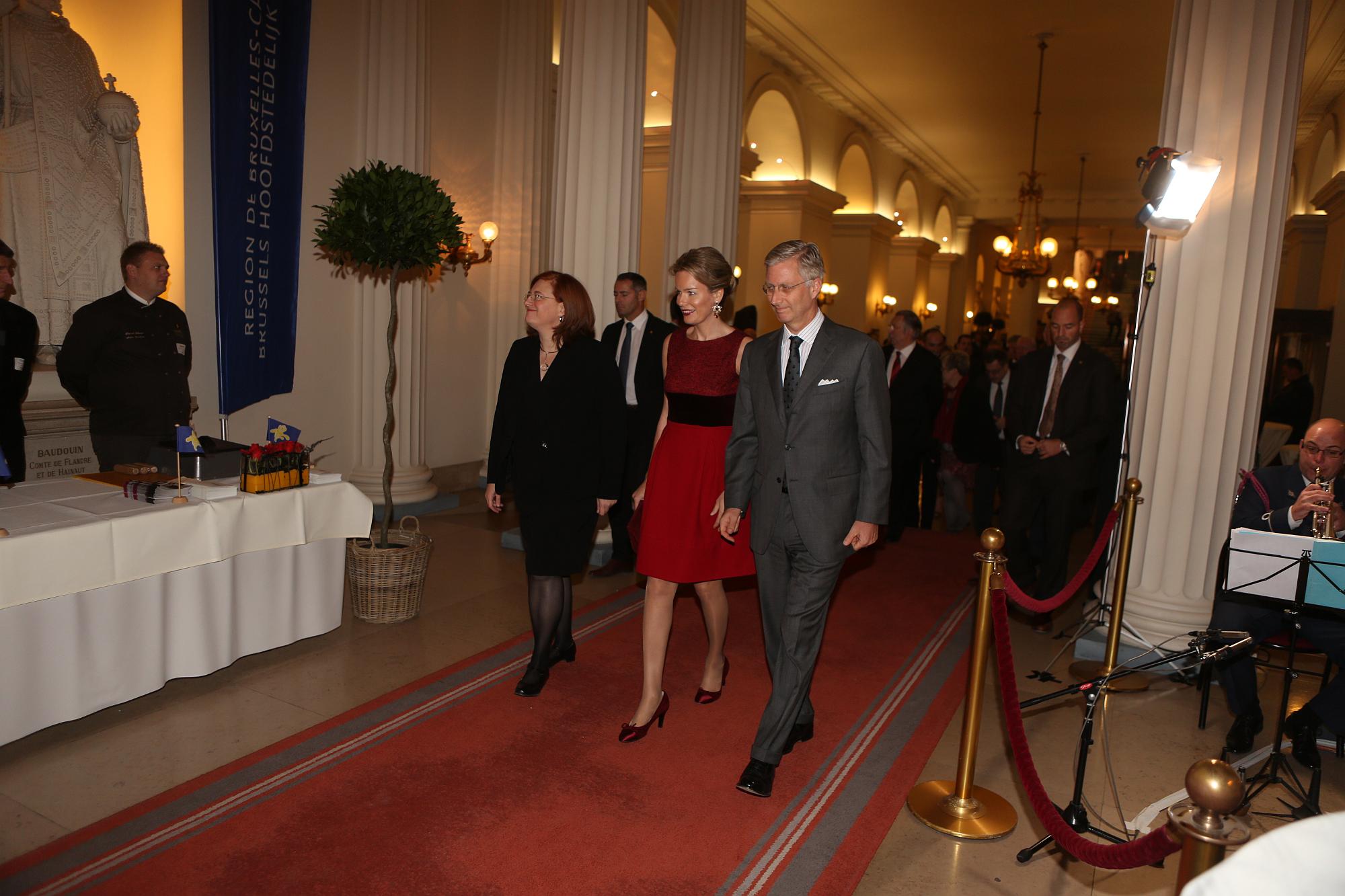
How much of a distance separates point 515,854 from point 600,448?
1.69 meters

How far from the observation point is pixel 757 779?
3219 mm

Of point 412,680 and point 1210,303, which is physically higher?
point 1210,303

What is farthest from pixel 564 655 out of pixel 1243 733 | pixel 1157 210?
pixel 1157 210

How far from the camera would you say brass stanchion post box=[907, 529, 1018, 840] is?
9.83 feet

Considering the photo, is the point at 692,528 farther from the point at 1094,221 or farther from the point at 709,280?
the point at 1094,221

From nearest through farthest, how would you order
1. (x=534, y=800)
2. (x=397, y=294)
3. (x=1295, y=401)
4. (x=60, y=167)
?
(x=534, y=800)
(x=60, y=167)
(x=397, y=294)
(x=1295, y=401)

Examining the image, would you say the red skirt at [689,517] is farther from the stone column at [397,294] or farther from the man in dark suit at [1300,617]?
the stone column at [397,294]

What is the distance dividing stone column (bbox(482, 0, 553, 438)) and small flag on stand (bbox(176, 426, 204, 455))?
4931 millimetres

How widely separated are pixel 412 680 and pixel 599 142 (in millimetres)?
3660

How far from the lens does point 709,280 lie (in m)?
3.42

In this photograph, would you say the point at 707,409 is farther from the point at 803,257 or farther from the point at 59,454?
the point at 59,454

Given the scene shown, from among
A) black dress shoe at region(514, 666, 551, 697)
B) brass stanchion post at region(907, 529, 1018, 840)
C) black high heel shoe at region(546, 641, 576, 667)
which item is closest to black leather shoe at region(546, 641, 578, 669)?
black high heel shoe at region(546, 641, 576, 667)

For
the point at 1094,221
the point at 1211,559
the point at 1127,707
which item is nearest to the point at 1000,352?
the point at 1211,559

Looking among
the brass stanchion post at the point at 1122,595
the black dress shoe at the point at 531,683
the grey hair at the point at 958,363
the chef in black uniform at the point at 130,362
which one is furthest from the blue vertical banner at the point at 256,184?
the brass stanchion post at the point at 1122,595
